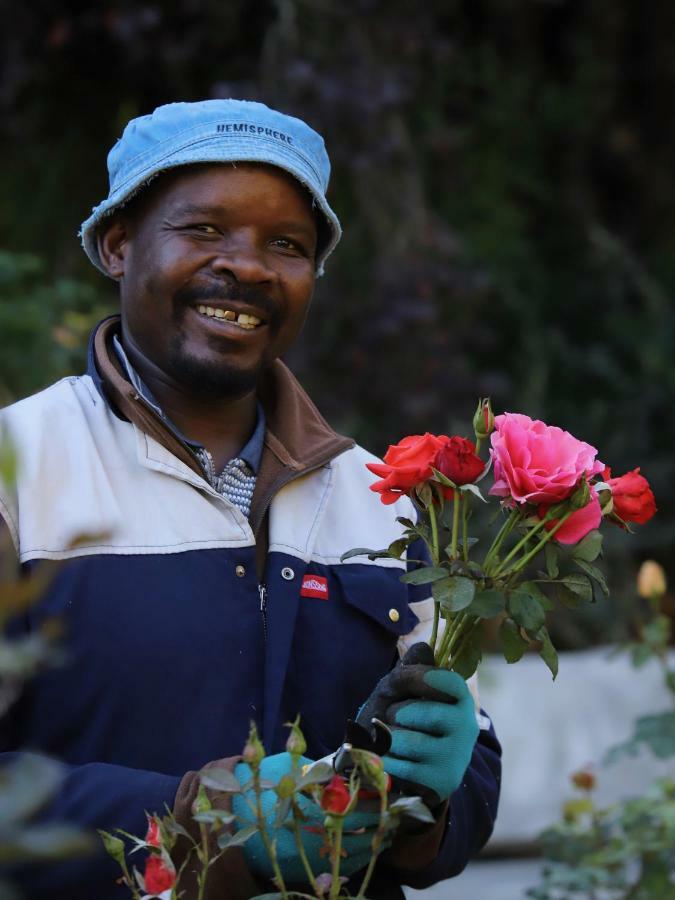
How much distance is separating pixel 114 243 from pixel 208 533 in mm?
510

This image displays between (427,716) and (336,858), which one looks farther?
(427,716)

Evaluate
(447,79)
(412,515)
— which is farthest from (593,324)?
(412,515)

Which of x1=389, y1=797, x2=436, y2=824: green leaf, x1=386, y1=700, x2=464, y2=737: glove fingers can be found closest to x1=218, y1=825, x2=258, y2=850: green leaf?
x1=389, y1=797, x2=436, y2=824: green leaf

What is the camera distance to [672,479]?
5.54 meters

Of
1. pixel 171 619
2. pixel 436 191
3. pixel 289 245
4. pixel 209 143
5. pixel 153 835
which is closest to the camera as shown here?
pixel 153 835

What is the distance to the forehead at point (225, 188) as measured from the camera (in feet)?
6.47

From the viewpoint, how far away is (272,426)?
2166 mm

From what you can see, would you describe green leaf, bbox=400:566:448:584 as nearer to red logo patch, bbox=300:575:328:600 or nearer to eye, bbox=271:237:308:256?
red logo patch, bbox=300:575:328:600

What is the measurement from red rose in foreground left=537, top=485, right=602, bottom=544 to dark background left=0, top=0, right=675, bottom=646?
88.5 inches

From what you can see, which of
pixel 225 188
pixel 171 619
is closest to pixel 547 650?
pixel 171 619

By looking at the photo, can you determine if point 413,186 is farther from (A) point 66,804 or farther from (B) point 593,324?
(A) point 66,804

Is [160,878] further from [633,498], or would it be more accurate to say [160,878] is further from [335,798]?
[633,498]

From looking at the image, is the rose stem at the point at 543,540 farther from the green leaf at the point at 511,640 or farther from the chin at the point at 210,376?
the chin at the point at 210,376

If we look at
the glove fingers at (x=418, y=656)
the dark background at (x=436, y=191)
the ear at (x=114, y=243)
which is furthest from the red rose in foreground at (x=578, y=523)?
the dark background at (x=436, y=191)
